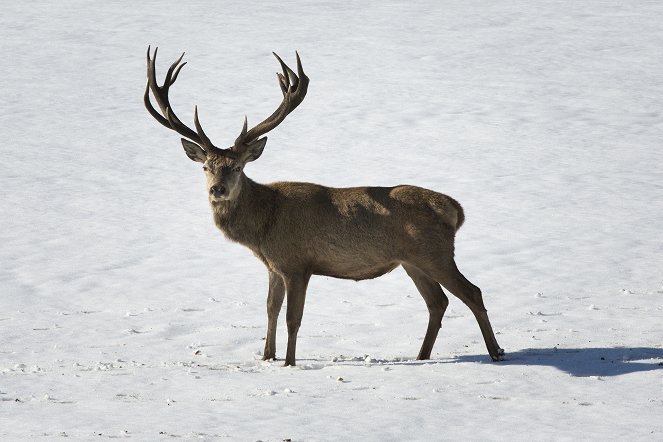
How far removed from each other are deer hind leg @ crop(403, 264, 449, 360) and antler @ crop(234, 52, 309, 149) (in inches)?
82.7

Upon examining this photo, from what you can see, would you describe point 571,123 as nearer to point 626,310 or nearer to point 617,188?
point 617,188

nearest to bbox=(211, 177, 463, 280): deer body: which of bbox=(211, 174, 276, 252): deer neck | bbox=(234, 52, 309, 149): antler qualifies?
bbox=(211, 174, 276, 252): deer neck

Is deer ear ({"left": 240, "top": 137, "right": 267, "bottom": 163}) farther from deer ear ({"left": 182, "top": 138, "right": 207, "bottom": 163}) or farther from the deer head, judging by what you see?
deer ear ({"left": 182, "top": 138, "right": 207, "bottom": 163})

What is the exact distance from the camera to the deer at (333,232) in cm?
1004

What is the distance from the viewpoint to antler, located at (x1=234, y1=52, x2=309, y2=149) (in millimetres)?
10836

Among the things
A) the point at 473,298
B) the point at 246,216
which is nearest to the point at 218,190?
the point at 246,216

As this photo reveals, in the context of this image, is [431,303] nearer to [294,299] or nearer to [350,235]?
[350,235]

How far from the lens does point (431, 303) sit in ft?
34.5

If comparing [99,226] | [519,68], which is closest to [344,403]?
[99,226]

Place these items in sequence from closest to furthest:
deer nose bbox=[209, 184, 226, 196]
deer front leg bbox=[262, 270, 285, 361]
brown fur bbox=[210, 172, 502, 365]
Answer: brown fur bbox=[210, 172, 502, 365] < deer nose bbox=[209, 184, 226, 196] < deer front leg bbox=[262, 270, 285, 361]

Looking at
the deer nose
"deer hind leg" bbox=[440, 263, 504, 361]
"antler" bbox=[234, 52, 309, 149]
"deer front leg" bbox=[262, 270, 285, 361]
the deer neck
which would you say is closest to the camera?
"deer hind leg" bbox=[440, 263, 504, 361]

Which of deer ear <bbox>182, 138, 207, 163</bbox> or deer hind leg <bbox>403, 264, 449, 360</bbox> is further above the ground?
deer ear <bbox>182, 138, 207, 163</bbox>

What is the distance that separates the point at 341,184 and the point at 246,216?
33.7ft

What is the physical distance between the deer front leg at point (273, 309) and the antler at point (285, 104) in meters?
1.45
